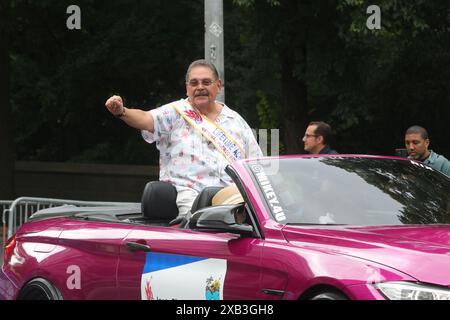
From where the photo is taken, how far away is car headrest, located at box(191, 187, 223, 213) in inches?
257

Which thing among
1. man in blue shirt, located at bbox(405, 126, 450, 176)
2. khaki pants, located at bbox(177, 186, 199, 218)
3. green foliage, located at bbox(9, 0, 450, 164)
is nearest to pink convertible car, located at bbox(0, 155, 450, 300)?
khaki pants, located at bbox(177, 186, 199, 218)

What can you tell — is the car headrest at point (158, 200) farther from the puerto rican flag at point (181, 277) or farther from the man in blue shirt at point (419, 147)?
the man in blue shirt at point (419, 147)

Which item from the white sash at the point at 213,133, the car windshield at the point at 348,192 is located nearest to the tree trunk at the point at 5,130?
the white sash at the point at 213,133

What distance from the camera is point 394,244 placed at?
16.2 ft

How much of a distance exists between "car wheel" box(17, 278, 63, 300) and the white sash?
1524 mm

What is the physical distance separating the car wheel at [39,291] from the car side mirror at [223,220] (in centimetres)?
149

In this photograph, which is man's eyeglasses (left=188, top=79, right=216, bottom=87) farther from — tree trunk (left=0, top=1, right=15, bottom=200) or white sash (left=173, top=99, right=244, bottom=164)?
tree trunk (left=0, top=1, right=15, bottom=200)

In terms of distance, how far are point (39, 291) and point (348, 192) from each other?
226 cm

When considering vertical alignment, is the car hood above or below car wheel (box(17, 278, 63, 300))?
above

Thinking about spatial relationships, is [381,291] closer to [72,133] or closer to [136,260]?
[136,260]

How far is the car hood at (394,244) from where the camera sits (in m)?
4.67

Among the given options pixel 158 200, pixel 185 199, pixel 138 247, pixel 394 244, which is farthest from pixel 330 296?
pixel 185 199

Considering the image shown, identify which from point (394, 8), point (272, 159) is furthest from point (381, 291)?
point (394, 8)

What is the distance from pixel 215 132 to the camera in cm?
743
